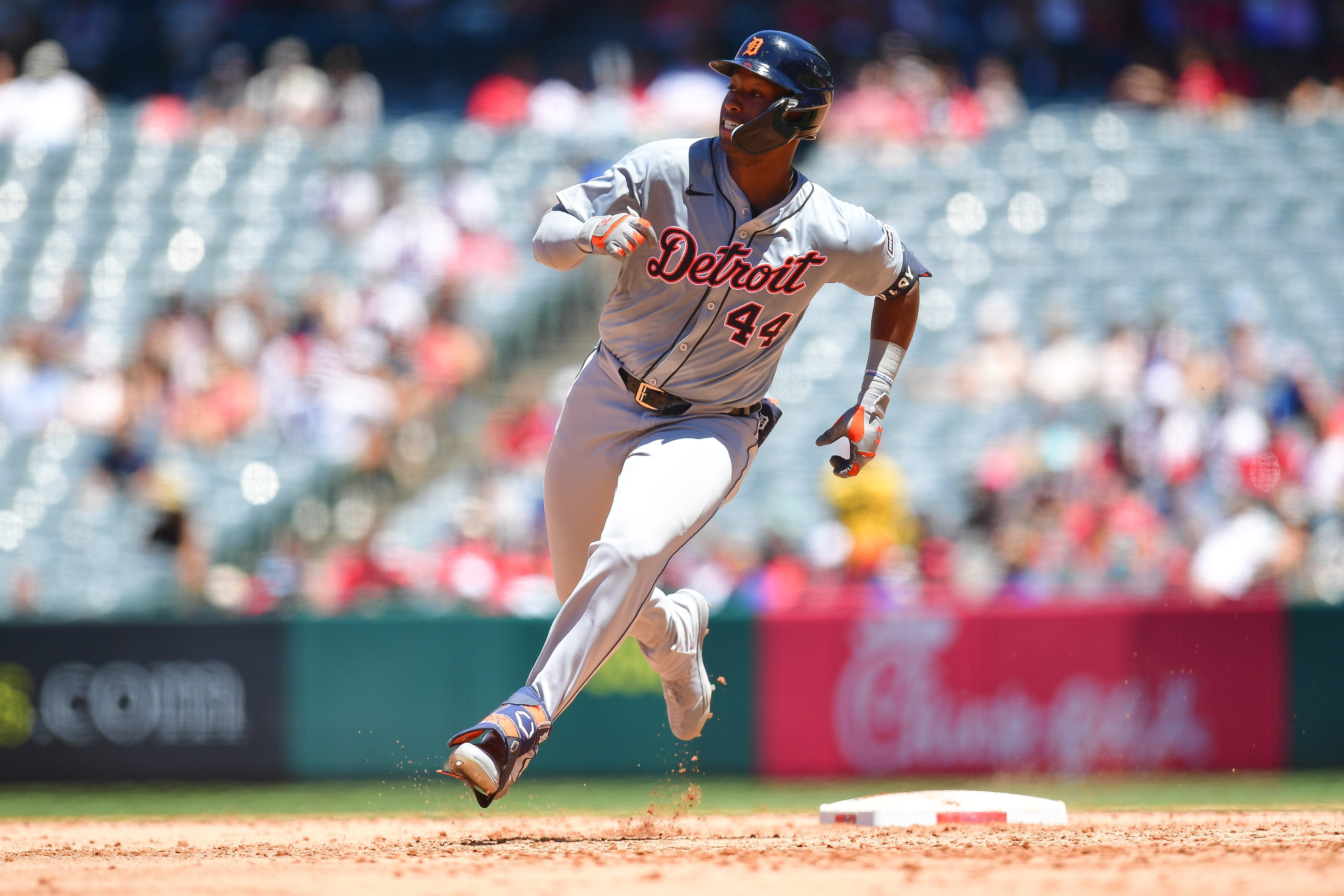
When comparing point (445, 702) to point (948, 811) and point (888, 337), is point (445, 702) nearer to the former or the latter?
point (948, 811)

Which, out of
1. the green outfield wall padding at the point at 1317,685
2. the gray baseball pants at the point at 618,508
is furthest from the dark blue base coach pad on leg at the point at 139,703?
the green outfield wall padding at the point at 1317,685

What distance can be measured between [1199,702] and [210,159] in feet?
27.7

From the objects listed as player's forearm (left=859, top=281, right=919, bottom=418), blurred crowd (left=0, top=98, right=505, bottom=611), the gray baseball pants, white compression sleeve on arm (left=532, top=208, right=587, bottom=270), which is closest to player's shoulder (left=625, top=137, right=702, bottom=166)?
white compression sleeve on arm (left=532, top=208, right=587, bottom=270)

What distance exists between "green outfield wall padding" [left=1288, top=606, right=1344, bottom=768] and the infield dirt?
2.41 metres

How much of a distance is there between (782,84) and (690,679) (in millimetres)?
1870

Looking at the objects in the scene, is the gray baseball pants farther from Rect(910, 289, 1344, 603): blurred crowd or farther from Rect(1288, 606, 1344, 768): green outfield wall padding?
Rect(1288, 606, 1344, 768): green outfield wall padding

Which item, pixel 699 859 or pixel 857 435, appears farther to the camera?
pixel 857 435

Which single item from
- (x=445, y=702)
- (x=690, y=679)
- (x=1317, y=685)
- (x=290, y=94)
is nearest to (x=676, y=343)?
(x=690, y=679)

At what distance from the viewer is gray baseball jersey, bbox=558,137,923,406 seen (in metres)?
4.42

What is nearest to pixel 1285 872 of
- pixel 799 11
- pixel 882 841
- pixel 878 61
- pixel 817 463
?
pixel 882 841

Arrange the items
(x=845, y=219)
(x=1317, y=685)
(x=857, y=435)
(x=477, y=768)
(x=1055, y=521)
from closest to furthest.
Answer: (x=477, y=768) < (x=845, y=219) < (x=857, y=435) < (x=1317, y=685) < (x=1055, y=521)

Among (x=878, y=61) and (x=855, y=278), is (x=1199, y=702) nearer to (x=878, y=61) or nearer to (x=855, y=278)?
(x=855, y=278)

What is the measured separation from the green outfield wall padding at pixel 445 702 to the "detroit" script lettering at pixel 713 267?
11.7 ft

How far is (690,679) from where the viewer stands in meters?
5.01
